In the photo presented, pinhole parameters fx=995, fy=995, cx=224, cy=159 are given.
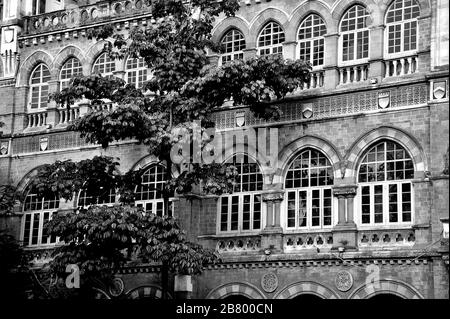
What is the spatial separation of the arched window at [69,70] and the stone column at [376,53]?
37.1 feet

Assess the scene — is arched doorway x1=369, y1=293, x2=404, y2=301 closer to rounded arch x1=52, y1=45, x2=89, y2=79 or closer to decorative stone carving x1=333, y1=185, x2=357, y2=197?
decorative stone carving x1=333, y1=185, x2=357, y2=197

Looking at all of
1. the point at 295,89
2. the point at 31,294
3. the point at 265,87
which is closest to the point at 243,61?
the point at 265,87

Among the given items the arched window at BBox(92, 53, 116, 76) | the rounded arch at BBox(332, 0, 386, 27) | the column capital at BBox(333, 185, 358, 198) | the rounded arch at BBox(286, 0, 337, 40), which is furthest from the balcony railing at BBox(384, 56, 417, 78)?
the arched window at BBox(92, 53, 116, 76)

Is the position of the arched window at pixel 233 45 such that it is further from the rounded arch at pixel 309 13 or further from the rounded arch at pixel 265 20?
the rounded arch at pixel 309 13

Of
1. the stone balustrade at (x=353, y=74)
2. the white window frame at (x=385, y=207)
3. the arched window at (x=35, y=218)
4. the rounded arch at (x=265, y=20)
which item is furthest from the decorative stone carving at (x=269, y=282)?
the arched window at (x=35, y=218)

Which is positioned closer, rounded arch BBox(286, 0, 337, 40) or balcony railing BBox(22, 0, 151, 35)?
rounded arch BBox(286, 0, 337, 40)

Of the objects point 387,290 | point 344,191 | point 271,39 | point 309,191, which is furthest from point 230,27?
point 387,290

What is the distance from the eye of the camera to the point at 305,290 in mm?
29516

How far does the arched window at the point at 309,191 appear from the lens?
30.0 m

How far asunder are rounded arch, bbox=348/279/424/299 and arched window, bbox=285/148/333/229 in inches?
93.4

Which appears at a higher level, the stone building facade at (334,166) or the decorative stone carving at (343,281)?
the stone building facade at (334,166)

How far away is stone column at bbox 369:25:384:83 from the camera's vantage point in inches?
1171

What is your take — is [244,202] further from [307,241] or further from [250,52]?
[250,52]

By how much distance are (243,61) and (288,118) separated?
3.75 meters
